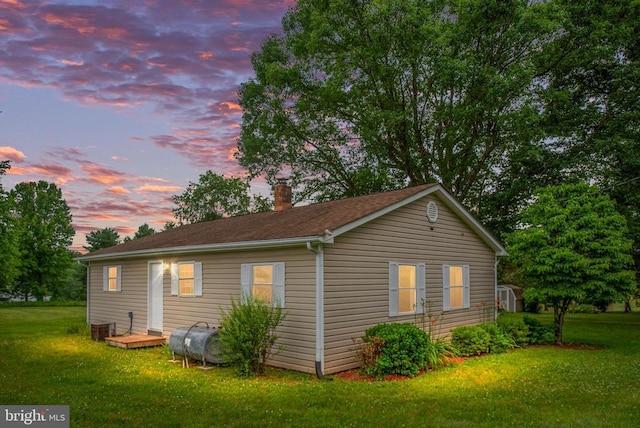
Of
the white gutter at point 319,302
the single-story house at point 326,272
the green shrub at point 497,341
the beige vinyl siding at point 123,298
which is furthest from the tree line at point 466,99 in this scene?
the beige vinyl siding at point 123,298

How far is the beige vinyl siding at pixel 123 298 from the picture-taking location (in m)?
15.8

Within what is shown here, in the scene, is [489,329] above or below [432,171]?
below

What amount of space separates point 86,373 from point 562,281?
12710 mm

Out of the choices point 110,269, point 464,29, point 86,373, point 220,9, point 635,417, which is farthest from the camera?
point 464,29

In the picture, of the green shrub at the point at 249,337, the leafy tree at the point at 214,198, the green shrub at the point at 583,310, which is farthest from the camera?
the leafy tree at the point at 214,198

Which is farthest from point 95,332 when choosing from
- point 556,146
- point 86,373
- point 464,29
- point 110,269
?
point 556,146

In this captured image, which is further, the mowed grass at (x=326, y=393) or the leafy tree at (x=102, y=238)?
the leafy tree at (x=102, y=238)

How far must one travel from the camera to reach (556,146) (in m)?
21.4

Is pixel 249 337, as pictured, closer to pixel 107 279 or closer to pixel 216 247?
pixel 216 247

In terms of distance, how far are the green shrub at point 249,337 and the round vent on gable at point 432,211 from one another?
5273 mm

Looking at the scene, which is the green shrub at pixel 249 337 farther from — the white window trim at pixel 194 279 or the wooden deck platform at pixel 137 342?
the wooden deck platform at pixel 137 342

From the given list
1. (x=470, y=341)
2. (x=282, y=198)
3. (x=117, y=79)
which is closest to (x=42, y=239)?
(x=117, y=79)

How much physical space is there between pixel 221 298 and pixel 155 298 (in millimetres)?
3639

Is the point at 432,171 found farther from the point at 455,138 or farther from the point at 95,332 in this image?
A: the point at 95,332
